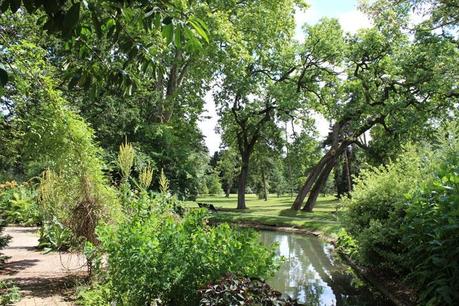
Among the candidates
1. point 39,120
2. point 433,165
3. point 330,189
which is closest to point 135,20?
point 39,120

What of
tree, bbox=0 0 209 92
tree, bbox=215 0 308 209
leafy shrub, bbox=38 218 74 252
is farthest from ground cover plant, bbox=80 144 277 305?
tree, bbox=215 0 308 209

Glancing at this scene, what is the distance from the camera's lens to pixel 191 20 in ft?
7.26

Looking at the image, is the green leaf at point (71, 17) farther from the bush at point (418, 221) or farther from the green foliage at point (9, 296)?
the green foliage at point (9, 296)

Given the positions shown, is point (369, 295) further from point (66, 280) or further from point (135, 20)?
point (135, 20)

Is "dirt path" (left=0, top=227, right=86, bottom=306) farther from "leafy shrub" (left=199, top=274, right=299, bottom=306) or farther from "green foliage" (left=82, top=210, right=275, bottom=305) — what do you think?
"leafy shrub" (left=199, top=274, right=299, bottom=306)

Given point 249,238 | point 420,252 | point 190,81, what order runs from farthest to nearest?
point 190,81 < point 420,252 < point 249,238

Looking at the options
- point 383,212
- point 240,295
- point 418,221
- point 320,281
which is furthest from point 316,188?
point 240,295

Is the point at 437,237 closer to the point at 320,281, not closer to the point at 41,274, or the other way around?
the point at 320,281

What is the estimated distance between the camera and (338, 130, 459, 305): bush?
5051mm

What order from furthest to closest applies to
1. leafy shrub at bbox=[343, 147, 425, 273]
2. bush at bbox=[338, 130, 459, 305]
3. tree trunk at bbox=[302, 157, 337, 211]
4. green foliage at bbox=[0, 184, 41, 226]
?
tree trunk at bbox=[302, 157, 337, 211] → green foliage at bbox=[0, 184, 41, 226] → leafy shrub at bbox=[343, 147, 425, 273] → bush at bbox=[338, 130, 459, 305]

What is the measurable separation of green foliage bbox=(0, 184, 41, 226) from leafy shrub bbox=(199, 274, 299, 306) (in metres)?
Result: 13.8

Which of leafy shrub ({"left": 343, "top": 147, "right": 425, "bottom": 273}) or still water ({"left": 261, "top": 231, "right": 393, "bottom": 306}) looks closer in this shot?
leafy shrub ({"left": 343, "top": 147, "right": 425, "bottom": 273})

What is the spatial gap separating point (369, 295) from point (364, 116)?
17828mm

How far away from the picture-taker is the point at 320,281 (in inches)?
388
